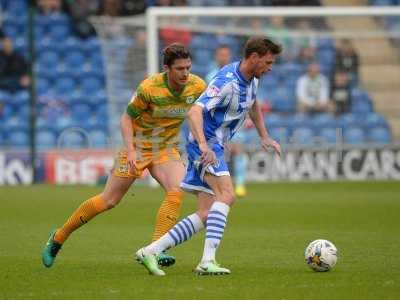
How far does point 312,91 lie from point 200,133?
13.5 meters

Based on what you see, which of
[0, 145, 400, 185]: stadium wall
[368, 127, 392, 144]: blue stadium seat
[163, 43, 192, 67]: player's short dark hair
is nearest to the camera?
[163, 43, 192, 67]: player's short dark hair

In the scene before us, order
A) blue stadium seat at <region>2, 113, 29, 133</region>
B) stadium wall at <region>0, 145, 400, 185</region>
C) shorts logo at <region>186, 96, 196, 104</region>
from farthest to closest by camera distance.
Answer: blue stadium seat at <region>2, 113, 29, 133</region> < stadium wall at <region>0, 145, 400, 185</region> < shorts logo at <region>186, 96, 196, 104</region>

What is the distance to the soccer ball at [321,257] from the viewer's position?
8.57 meters

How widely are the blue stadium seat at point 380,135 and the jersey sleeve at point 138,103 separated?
12.5 metres

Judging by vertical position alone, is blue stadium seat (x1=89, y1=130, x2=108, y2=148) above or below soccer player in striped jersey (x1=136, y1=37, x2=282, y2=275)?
below

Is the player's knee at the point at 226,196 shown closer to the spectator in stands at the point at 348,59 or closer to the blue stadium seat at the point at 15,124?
the spectator in stands at the point at 348,59

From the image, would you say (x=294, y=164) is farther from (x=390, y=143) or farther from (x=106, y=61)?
(x=106, y=61)

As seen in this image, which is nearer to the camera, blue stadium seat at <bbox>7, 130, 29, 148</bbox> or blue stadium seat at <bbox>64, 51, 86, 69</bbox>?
blue stadium seat at <bbox>7, 130, 29, 148</bbox>

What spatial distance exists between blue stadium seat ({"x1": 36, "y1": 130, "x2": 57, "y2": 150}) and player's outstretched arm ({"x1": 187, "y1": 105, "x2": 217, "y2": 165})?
1429cm

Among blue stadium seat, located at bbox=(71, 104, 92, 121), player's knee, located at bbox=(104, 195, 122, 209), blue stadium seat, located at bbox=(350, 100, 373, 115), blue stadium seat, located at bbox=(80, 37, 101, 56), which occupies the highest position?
blue stadium seat, located at bbox=(80, 37, 101, 56)

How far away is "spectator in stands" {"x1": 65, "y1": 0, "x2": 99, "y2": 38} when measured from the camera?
78.7ft

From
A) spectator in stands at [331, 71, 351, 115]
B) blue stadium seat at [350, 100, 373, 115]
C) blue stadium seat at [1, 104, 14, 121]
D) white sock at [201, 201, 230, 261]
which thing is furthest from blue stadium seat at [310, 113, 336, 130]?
white sock at [201, 201, 230, 261]

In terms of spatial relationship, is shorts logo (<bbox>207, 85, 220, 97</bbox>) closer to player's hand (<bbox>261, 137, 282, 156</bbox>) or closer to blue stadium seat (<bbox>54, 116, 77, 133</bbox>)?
player's hand (<bbox>261, 137, 282, 156</bbox>)

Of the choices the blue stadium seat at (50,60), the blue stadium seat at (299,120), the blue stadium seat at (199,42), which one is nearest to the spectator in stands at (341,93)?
the blue stadium seat at (299,120)
